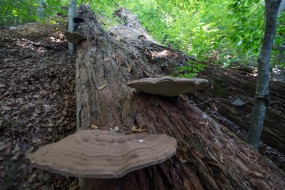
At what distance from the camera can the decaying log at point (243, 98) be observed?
4.48 metres

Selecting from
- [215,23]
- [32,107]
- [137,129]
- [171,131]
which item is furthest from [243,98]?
[32,107]

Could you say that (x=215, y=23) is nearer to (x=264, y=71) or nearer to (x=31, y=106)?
(x=264, y=71)

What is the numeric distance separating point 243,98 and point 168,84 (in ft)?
12.0

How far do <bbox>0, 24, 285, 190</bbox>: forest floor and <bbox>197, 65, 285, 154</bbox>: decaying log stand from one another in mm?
554

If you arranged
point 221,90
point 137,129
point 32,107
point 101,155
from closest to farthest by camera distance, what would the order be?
1. point 101,155
2. point 137,129
3. point 32,107
4. point 221,90

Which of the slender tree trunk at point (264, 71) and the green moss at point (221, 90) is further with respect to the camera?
the green moss at point (221, 90)

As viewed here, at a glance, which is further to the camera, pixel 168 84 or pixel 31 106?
pixel 31 106

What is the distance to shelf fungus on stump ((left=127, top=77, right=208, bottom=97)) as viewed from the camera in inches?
89.6

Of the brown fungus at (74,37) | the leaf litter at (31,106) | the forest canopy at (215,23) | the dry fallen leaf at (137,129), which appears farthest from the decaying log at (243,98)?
the brown fungus at (74,37)

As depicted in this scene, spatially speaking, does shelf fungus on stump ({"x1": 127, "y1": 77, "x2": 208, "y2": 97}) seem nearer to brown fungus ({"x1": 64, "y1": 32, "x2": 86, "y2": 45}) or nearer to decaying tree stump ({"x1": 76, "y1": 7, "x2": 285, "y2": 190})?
decaying tree stump ({"x1": 76, "y1": 7, "x2": 285, "y2": 190})

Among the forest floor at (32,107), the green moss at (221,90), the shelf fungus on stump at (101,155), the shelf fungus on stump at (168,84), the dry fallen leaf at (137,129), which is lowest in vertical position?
the forest floor at (32,107)

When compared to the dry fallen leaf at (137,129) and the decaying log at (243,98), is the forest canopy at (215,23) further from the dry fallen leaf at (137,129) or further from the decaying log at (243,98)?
the dry fallen leaf at (137,129)

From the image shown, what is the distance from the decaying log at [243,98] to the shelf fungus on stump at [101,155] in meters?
3.18

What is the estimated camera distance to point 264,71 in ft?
11.1
